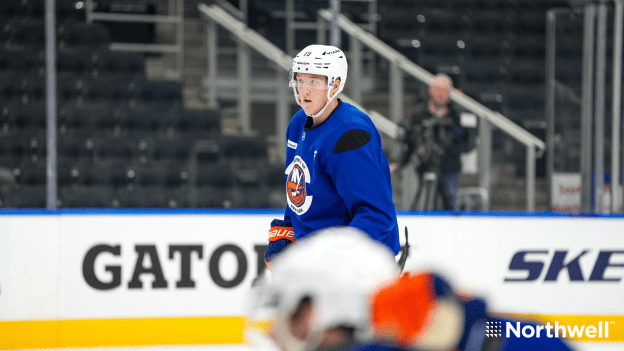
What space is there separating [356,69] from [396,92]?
1.27 ft

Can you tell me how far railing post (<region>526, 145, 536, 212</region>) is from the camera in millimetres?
5867

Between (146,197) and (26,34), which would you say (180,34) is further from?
(146,197)

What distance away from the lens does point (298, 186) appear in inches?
77.9

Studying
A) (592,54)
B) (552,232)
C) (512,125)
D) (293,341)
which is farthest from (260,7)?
(293,341)

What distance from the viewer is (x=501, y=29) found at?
8.31 m

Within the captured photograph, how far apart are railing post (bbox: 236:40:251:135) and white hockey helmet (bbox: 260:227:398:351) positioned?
18.7 feet

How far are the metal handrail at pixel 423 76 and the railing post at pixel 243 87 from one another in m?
0.78

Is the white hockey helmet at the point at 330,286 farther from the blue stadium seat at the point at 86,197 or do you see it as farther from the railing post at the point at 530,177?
the railing post at the point at 530,177

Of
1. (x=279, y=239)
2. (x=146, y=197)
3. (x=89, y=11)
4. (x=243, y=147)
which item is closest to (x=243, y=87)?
(x=243, y=147)

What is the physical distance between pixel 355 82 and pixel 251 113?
1.36m

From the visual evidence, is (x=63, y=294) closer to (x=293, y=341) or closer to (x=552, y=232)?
(x=552, y=232)

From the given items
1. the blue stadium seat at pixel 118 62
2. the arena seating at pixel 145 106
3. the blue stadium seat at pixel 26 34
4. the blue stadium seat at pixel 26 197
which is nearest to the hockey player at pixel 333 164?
the arena seating at pixel 145 106

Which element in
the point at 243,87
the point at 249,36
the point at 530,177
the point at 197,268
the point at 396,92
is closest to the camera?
the point at 197,268

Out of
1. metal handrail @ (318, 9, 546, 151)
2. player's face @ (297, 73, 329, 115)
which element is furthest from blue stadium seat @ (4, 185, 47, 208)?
player's face @ (297, 73, 329, 115)
